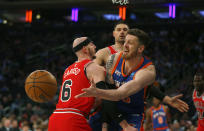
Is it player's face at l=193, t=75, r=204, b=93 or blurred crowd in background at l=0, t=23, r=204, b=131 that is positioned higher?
player's face at l=193, t=75, r=204, b=93

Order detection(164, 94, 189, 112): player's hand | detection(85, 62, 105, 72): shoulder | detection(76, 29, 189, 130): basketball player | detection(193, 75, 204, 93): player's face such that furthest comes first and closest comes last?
1. detection(193, 75, 204, 93): player's face
2. detection(85, 62, 105, 72): shoulder
3. detection(76, 29, 189, 130): basketball player
4. detection(164, 94, 189, 112): player's hand

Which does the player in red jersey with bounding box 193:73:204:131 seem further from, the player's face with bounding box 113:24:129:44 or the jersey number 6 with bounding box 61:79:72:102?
the jersey number 6 with bounding box 61:79:72:102

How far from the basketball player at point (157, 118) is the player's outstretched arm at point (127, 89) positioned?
6000 mm

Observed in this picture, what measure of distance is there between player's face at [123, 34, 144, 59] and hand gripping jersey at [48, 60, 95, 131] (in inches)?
23.4

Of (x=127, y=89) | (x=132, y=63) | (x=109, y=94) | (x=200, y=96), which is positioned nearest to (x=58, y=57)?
(x=200, y=96)

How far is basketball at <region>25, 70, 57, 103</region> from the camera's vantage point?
580cm

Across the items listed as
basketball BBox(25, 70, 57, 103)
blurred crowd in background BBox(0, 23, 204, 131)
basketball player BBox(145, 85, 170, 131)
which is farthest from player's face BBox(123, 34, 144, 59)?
blurred crowd in background BBox(0, 23, 204, 131)

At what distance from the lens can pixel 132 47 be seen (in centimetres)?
462

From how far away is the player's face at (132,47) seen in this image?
15.1ft

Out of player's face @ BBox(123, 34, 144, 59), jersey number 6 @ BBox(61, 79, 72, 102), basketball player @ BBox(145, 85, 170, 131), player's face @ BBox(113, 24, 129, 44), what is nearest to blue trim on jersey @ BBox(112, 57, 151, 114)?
player's face @ BBox(123, 34, 144, 59)

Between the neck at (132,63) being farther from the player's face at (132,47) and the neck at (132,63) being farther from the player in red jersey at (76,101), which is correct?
the player in red jersey at (76,101)

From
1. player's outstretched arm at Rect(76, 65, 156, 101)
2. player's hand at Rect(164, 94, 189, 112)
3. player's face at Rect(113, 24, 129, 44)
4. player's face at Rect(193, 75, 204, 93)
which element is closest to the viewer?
player's outstretched arm at Rect(76, 65, 156, 101)

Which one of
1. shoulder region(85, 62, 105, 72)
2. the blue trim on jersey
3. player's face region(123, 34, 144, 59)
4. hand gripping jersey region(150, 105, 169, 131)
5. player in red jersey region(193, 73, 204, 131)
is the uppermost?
player's face region(123, 34, 144, 59)

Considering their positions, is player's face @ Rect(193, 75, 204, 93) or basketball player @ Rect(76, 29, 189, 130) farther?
player's face @ Rect(193, 75, 204, 93)
